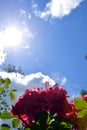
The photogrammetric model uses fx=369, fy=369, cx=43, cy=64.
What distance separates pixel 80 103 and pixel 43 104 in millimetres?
→ 182

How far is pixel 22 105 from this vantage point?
1.78 m

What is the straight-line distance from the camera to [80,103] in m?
1.68

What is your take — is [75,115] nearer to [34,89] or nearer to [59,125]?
[59,125]

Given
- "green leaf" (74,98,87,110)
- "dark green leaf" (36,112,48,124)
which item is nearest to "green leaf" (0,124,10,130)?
"dark green leaf" (36,112,48,124)

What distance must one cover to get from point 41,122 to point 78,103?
19 centimetres

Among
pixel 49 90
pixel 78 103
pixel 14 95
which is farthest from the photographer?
pixel 14 95

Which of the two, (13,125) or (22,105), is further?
(13,125)

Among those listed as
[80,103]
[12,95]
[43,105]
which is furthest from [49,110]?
[12,95]

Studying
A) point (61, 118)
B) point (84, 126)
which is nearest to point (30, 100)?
point (61, 118)

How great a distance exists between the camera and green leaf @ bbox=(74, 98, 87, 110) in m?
1.67

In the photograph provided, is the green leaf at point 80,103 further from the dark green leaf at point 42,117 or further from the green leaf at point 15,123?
the green leaf at point 15,123

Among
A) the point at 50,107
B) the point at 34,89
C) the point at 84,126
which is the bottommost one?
the point at 84,126

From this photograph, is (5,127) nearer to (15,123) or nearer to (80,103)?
(15,123)

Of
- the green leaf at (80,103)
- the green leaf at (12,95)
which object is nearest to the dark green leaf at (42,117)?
the green leaf at (80,103)
